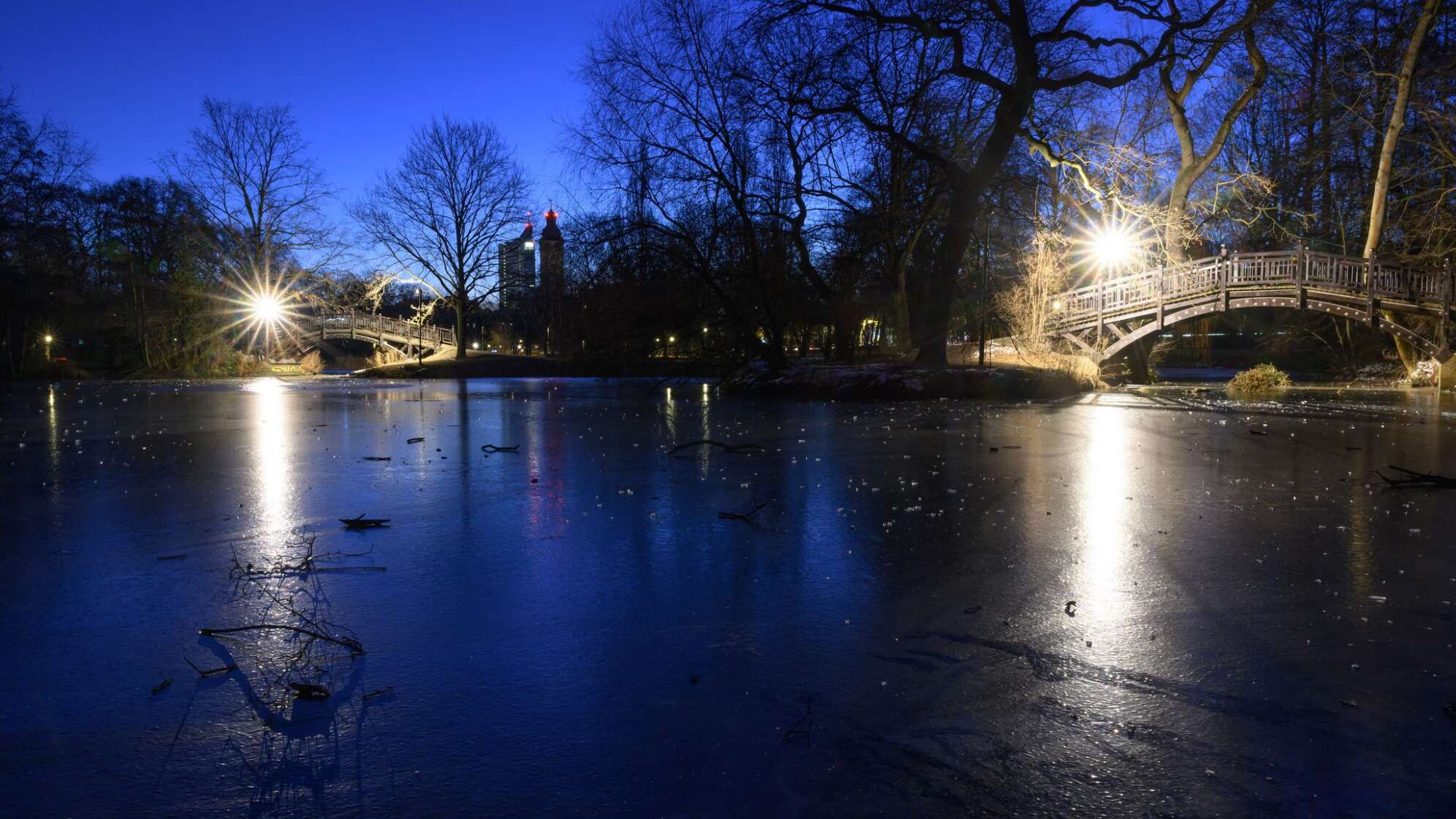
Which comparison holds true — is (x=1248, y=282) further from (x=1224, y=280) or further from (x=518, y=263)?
(x=518, y=263)

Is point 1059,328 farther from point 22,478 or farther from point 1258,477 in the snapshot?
point 22,478

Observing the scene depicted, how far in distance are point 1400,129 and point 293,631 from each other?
1190 inches

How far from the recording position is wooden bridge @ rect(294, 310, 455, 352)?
5281 centimetres

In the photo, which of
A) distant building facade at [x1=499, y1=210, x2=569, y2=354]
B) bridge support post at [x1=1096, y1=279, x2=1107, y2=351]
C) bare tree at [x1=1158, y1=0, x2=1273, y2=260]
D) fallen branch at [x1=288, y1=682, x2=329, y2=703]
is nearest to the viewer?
fallen branch at [x1=288, y1=682, x2=329, y2=703]

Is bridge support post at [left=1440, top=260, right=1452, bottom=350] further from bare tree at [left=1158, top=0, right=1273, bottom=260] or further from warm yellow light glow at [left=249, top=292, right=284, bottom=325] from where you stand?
warm yellow light glow at [left=249, top=292, right=284, bottom=325]

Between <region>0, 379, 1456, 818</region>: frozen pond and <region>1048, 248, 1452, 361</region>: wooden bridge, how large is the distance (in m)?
21.3

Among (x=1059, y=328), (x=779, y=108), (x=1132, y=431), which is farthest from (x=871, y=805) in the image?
(x=1059, y=328)

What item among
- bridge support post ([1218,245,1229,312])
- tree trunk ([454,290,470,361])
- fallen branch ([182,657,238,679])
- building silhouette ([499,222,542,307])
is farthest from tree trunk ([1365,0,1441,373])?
tree trunk ([454,290,470,361])

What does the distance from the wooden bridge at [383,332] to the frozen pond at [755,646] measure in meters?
48.7

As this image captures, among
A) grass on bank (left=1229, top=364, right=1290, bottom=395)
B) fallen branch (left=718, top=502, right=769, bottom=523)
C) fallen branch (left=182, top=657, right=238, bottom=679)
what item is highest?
grass on bank (left=1229, top=364, right=1290, bottom=395)

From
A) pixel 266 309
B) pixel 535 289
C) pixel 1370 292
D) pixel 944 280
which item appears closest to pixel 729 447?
pixel 944 280

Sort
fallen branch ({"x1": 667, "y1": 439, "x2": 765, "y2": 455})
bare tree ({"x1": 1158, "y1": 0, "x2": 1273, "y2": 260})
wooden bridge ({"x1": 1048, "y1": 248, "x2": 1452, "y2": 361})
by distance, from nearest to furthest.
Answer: fallen branch ({"x1": 667, "y1": 439, "x2": 765, "y2": 455})
bare tree ({"x1": 1158, "y1": 0, "x2": 1273, "y2": 260})
wooden bridge ({"x1": 1048, "y1": 248, "x2": 1452, "y2": 361})

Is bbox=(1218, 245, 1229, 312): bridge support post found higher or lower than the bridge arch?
higher

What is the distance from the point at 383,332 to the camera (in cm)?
5384
